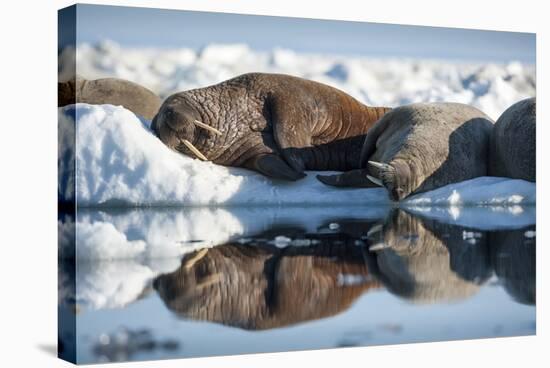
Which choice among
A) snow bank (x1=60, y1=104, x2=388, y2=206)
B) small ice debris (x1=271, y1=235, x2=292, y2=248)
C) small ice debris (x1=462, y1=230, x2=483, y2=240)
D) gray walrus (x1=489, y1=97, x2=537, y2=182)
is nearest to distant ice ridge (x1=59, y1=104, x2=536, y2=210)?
snow bank (x1=60, y1=104, x2=388, y2=206)

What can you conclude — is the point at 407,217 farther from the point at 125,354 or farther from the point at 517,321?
the point at 125,354

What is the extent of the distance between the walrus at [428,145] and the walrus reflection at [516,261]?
1.32 meters

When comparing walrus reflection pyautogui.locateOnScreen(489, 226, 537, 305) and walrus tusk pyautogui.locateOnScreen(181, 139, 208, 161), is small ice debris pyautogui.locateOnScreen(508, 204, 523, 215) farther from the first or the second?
walrus tusk pyautogui.locateOnScreen(181, 139, 208, 161)

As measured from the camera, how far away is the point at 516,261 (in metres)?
9.64

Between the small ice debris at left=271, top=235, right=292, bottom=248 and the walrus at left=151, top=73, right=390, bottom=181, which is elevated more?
the walrus at left=151, top=73, right=390, bottom=181

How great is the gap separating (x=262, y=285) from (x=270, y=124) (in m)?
3.82

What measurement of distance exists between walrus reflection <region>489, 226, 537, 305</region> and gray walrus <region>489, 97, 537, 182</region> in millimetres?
971

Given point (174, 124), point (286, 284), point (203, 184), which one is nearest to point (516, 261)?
point (286, 284)

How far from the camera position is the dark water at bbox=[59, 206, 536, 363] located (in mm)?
7871

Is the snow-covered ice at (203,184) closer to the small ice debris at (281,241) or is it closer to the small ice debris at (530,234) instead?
the small ice debris at (281,241)

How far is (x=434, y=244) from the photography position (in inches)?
369

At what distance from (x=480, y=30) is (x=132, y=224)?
419 centimetres

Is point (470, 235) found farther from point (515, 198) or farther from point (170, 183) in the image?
point (170, 183)

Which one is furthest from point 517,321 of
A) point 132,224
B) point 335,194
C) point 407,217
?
point 132,224
